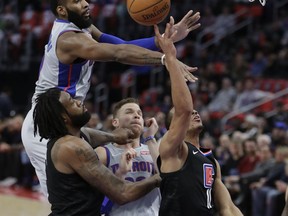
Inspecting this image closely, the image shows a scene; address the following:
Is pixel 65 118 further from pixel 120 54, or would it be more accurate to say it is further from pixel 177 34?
pixel 177 34

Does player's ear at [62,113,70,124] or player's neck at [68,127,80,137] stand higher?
player's ear at [62,113,70,124]

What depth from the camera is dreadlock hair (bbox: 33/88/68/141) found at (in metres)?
5.65

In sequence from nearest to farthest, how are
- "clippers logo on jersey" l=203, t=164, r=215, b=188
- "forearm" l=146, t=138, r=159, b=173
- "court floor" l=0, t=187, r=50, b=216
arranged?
1. "clippers logo on jersey" l=203, t=164, r=215, b=188
2. "forearm" l=146, t=138, r=159, b=173
3. "court floor" l=0, t=187, r=50, b=216

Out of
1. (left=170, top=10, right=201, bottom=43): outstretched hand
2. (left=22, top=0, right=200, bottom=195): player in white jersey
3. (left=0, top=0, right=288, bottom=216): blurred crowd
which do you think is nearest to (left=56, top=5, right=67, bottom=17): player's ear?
(left=22, top=0, right=200, bottom=195): player in white jersey

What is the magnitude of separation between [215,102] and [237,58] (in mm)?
1443

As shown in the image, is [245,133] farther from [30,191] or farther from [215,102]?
[30,191]

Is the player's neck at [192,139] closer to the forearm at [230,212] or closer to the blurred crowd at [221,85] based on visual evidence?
the forearm at [230,212]

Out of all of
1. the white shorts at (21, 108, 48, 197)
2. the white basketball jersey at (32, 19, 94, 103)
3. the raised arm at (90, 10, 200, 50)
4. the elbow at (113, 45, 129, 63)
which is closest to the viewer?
the elbow at (113, 45, 129, 63)

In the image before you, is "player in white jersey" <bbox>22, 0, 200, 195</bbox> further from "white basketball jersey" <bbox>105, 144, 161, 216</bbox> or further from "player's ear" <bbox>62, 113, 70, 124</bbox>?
"player's ear" <bbox>62, 113, 70, 124</bbox>

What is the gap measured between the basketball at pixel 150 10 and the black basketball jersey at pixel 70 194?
131 cm

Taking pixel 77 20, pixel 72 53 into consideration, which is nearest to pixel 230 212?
pixel 72 53

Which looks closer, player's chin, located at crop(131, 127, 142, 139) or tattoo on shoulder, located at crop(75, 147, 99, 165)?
tattoo on shoulder, located at crop(75, 147, 99, 165)

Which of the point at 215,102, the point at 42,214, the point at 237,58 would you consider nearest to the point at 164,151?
the point at 42,214

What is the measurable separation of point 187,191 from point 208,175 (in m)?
0.27
